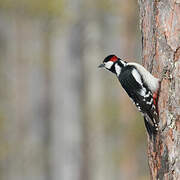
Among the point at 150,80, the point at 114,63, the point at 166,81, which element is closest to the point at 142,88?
the point at 150,80

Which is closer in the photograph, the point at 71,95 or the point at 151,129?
the point at 151,129

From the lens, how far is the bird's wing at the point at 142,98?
5172mm

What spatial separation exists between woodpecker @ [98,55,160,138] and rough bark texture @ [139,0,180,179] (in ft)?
0.21

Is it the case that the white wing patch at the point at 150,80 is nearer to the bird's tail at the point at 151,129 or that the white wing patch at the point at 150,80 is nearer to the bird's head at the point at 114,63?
the bird's tail at the point at 151,129

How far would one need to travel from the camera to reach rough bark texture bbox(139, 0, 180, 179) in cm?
499

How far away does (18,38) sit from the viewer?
18.3m

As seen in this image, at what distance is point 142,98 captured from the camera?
217 inches

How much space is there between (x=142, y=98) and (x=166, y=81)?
0.47 m

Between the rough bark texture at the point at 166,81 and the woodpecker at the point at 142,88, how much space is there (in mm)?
65

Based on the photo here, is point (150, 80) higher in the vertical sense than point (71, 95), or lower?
lower

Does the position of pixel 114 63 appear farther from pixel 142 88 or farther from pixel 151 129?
pixel 151 129

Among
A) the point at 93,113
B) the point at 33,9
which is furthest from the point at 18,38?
the point at 33,9

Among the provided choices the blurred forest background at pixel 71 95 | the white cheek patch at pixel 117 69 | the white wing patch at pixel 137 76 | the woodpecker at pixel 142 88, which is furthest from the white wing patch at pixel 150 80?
the blurred forest background at pixel 71 95

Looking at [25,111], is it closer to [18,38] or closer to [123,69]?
[18,38]
